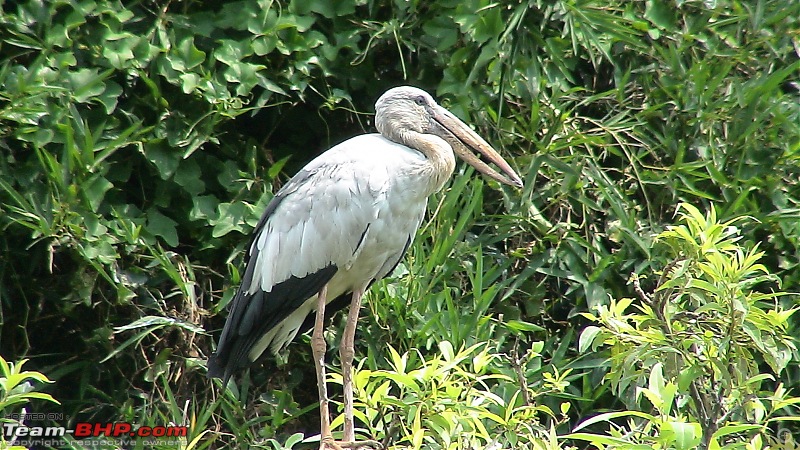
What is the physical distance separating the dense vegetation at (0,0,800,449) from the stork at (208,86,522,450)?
306mm

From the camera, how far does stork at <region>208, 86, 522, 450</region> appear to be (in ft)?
10.4

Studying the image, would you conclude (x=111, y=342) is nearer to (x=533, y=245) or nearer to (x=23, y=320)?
(x=23, y=320)

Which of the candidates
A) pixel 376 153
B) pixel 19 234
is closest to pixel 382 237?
pixel 376 153

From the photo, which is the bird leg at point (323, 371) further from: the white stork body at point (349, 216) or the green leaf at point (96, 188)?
the green leaf at point (96, 188)

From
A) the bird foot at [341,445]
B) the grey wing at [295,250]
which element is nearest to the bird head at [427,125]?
the grey wing at [295,250]

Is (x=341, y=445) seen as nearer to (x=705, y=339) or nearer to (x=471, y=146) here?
(x=471, y=146)

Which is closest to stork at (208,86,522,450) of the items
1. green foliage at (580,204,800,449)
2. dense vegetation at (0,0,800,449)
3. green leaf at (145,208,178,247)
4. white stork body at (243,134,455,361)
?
white stork body at (243,134,455,361)

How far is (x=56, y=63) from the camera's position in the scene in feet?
11.6

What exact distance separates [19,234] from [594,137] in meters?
2.16

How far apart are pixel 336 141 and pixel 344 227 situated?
1.11m

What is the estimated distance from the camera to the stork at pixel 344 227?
10.4ft

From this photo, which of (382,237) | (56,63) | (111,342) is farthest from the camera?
(111,342)

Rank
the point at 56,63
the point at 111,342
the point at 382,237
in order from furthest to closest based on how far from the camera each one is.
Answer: the point at 111,342
the point at 56,63
the point at 382,237

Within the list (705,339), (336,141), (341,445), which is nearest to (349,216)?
(341,445)
